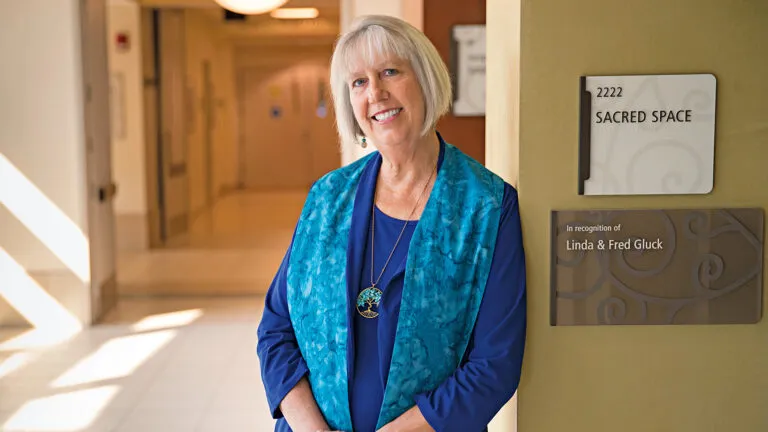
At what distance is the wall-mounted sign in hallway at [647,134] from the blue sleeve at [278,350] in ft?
2.76

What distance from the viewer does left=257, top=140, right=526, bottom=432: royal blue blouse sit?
6.59ft

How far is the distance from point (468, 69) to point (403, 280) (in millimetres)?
4509

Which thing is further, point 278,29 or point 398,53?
point 278,29

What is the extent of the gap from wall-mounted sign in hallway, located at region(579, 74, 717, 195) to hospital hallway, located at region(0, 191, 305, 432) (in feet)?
9.53

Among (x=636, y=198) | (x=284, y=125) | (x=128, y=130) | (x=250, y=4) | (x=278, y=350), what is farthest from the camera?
(x=284, y=125)

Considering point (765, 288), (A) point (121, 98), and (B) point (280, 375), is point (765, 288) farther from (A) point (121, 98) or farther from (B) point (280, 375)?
(A) point (121, 98)

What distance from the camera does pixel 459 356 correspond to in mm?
2082

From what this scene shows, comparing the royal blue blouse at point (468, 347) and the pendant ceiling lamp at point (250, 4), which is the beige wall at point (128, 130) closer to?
the pendant ceiling lamp at point (250, 4)

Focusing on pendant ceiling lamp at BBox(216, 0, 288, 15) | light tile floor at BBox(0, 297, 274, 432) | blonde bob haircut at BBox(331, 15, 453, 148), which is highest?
pendant ceiling lamp at BBox(216, 0, 288, 15)

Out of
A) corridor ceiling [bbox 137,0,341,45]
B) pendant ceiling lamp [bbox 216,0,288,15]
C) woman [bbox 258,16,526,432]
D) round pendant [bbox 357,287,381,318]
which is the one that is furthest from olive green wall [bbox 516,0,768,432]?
corridor ceiling [bbox 137,0,341,45]

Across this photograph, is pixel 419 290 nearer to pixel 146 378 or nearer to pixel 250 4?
pixel 146 378

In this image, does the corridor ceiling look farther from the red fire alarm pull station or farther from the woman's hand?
the woman's hand

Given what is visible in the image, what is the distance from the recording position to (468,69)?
6316 mm

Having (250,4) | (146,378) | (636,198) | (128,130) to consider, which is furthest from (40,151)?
(636,198)
